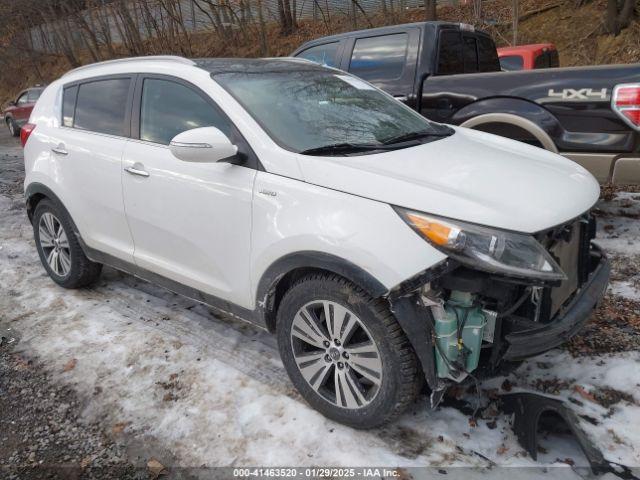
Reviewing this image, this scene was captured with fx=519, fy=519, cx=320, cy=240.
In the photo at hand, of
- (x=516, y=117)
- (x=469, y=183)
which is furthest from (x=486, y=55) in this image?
(x=469, y=183)

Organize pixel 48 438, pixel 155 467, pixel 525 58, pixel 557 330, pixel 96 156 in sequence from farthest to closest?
pixel 525 58
pixel 96 156
pixel 48 438
pixel 155 467
pixel 557 330

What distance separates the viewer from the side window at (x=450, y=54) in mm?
5504

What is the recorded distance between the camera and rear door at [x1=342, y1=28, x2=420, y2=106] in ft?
17.8

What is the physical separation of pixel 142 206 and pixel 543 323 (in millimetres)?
2455

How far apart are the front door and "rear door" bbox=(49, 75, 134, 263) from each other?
0.47 feet

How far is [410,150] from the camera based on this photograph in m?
2.86

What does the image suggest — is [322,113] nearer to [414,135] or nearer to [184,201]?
[414,135]

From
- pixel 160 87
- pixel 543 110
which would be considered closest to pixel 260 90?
pixel 160 87

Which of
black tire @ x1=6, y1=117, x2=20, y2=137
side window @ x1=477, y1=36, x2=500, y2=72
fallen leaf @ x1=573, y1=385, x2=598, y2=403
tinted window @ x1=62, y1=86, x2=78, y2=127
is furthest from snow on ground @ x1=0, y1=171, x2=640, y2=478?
black tire @ x1=6, y1=117, x2=20, y2=137

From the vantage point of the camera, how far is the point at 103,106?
151 inches

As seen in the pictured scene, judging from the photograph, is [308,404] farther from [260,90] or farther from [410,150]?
[260,90]

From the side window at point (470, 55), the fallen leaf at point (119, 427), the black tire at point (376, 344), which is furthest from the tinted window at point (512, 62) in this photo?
the fallen leaf at point (119, 427)

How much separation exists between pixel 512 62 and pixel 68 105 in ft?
23.1

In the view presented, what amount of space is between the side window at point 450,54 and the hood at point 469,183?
2.89 m
